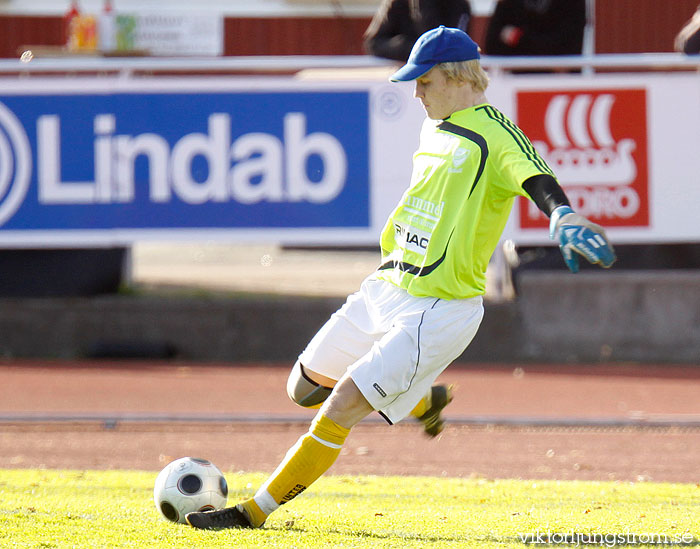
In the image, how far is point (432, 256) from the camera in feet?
16.3

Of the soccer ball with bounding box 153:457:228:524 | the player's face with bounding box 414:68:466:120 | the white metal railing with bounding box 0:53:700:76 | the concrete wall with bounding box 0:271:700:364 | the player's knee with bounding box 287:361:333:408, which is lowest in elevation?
the concrete wall with bounding box 0:271:700:364

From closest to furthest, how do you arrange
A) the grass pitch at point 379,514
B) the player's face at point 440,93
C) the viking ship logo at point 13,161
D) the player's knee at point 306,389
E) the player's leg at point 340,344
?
1. the grass pitch at point 379,514
2. the player's face at point 440,93
3. the player's leg at point 340,344
4. the player's knee at point 306,389
5. the viking ship logo at point 13,161

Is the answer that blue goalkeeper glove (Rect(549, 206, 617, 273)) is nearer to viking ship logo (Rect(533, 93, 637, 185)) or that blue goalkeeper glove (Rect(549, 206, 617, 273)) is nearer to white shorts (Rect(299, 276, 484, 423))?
white shorts (Rect(299, 276, 484, 423))

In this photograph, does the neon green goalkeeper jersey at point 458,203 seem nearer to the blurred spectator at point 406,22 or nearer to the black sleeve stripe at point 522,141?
the black sleeve stripe at point 522,141

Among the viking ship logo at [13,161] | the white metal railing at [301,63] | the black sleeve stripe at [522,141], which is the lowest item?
the viking ship logo at [13,161]

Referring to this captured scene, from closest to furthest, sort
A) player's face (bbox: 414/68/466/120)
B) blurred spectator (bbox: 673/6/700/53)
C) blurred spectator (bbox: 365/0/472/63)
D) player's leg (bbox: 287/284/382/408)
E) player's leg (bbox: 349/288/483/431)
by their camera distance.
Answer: player's leg (bbox: 349/288/483/431) → player's face (bbox: 414/68/466/120) → player's leg (bbox: 287/284/382/408) → blurred spectator (bbox: 365/0/472/63) → blurred spectator (bbox: 673/6/700/53)

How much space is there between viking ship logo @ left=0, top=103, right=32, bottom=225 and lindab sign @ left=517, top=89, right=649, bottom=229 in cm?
434

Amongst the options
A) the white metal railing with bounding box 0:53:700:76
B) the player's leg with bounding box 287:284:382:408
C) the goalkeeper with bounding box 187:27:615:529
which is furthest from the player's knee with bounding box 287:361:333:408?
the white metal railing with bounding box 0:53:700:76

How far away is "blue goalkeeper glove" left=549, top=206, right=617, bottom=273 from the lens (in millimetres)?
4277

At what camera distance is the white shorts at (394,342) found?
15.9ft

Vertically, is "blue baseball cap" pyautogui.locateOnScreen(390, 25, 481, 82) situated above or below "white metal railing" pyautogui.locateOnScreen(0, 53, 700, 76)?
above

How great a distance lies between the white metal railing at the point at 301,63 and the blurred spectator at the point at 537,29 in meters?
0.17

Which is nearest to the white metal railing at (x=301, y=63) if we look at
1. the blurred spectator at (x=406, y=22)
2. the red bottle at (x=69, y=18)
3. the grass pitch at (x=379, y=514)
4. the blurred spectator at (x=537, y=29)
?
the blurred spectator at (x=537, y=29)

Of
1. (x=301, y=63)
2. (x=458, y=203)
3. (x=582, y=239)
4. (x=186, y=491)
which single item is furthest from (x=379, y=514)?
(x=301, y=63)
